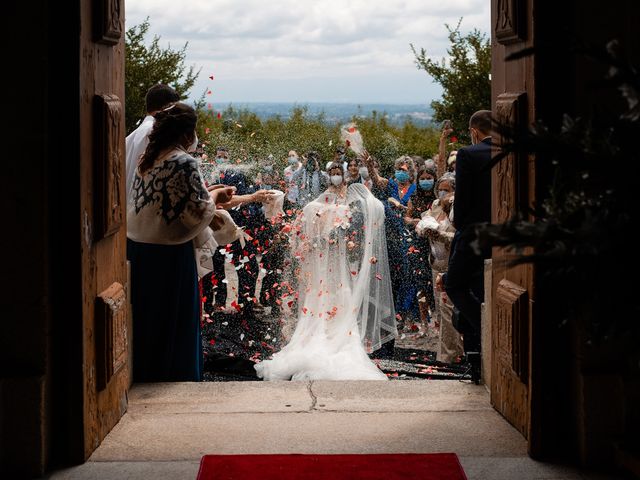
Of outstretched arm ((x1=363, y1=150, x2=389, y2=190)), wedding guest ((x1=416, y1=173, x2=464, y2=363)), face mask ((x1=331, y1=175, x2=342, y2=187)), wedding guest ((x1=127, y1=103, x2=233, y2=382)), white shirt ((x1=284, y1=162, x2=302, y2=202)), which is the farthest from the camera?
white shirt ((x1=284, y1=162, x2=302, y2=202))

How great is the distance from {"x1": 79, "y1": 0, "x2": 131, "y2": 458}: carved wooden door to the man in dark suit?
8.16ft

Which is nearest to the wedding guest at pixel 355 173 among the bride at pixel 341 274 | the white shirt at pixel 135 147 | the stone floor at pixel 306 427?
the bride at pixel 341 274

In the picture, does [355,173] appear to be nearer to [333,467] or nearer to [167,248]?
[167,248]

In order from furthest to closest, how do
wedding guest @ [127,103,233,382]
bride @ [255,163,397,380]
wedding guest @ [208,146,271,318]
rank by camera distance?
wedding guest @ [208,146,271,318] → bride @ [255,163,397,380] → wedding guest @ [127,103,233,382]

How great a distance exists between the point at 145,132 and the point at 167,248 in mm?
980

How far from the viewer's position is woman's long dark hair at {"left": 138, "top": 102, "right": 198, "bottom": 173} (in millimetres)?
7254

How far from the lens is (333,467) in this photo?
534 centimetres

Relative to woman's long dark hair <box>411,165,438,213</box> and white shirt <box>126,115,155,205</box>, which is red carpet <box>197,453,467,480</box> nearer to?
white shirt <box>126,115,155,205</box>

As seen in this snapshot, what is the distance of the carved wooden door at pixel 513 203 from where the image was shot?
561 cm

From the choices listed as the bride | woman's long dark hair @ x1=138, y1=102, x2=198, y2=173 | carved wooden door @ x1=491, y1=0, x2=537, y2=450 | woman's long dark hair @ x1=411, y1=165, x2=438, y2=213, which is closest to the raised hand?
woman's long dark hair @ x1=138, y1=102, x2=198, y2=173

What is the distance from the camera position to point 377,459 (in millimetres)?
5484

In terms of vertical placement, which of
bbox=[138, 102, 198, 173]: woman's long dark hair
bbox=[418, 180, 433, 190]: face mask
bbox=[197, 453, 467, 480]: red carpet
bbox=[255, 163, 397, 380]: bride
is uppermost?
bbox=[138, 102, 198, 173]: woman's long dark hair
